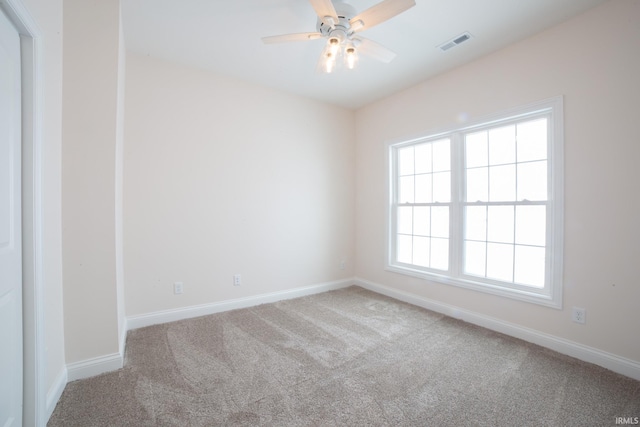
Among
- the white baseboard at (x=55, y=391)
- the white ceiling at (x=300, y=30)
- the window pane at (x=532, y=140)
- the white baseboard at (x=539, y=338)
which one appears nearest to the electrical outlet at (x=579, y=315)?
the white baseboard at (x=539, y=338)

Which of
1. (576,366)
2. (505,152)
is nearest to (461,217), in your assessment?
(505,152)

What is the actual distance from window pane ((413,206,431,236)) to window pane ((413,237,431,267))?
8cm

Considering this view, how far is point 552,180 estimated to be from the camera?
2.32 m

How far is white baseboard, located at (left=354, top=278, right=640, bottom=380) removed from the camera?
6.35 feet

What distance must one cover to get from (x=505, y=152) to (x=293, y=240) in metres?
2.58

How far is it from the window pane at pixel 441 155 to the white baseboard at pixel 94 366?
352cm

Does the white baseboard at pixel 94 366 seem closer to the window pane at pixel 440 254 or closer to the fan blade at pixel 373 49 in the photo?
the fan blade at pixel 373 49

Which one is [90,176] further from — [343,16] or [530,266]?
[530,266]

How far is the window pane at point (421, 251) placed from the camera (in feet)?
11.0

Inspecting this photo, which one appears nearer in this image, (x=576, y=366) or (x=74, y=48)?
(x=74, y=48)

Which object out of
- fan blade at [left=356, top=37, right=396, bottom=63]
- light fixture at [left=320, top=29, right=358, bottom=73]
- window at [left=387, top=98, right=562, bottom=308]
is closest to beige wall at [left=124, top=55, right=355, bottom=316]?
window at [left=387, top=98, right=562, bottom=308]

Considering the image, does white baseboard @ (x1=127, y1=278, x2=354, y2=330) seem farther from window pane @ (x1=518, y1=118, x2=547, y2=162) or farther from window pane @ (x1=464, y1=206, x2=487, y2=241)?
window pane @ (x1=518, y1=118, x2=547, y2=162)

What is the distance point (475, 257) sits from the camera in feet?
9.48

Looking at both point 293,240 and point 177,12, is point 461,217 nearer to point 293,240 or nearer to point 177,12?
point 293,240
